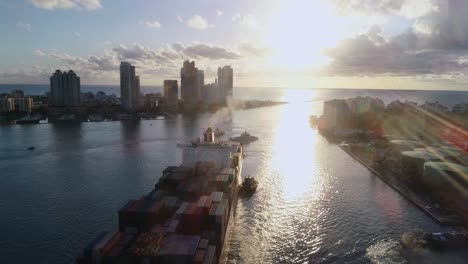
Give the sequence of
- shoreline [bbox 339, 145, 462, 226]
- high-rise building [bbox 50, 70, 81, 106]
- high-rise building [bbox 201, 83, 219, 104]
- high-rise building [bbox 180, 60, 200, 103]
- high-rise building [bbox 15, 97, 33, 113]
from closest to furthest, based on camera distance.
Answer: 1. shoreline [bbox 339, 145, 462, 226]
2. high-rise building [bbox 15, 97, 33, 113]
3. high-rise building [bbox 50, 70, 81, 106]
4. high-rise building [bbox 180, 60, 200, 103]
5. high-rise building [bbox 201, 83, 219, 104]

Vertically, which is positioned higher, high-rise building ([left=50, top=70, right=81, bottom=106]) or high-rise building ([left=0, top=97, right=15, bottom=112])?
high-rise building ([left=50, top=70, right=81, bottom=106])

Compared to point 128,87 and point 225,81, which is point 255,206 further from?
point 225,81

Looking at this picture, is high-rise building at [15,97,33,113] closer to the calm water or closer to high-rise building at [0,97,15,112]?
high-rise building at [0,97,15,112]

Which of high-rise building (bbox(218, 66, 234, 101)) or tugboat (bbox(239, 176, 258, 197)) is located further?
high-rise building (bbox(218, 66, 234, 101))

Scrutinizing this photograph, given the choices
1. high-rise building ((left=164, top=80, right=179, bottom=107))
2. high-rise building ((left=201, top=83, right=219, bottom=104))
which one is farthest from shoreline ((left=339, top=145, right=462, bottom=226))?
high-rise building ((left=201, top=83, right=219, bottom=104))

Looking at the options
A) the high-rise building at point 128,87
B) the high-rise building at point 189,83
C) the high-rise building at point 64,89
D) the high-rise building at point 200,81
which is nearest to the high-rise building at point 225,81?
the high-rise building at point 200,81

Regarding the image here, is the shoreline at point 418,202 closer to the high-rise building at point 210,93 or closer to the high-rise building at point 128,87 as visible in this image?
the high-rise building at point 128,87
